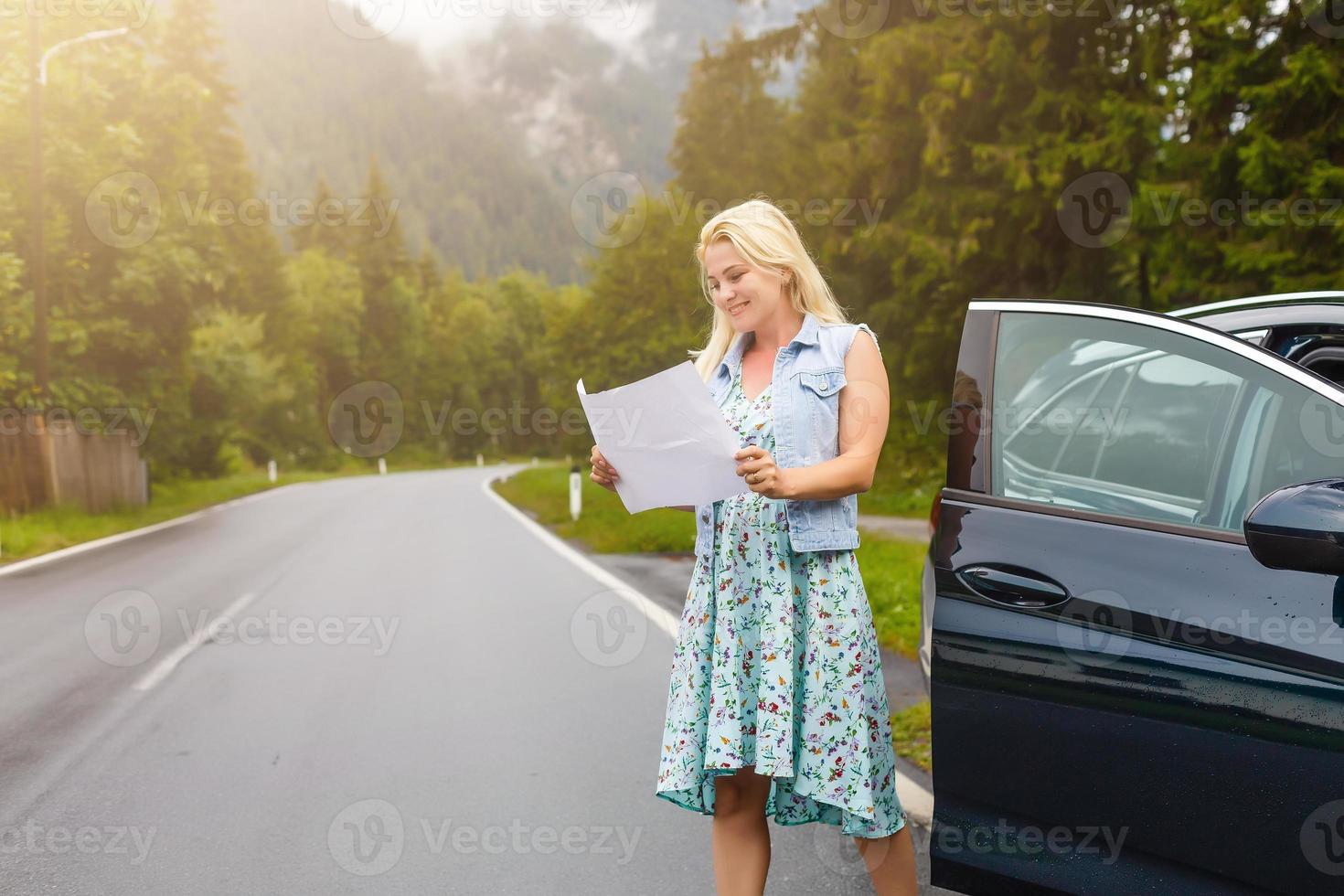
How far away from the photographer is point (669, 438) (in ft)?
8.45

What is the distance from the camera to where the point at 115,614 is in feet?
27.9

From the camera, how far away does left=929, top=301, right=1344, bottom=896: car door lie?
7.13ft

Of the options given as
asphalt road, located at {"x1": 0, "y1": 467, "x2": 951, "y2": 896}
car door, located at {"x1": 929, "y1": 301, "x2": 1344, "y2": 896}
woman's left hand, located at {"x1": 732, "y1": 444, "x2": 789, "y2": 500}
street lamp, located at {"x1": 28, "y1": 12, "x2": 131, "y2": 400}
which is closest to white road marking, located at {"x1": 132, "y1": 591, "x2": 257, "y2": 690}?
asphalt road, located at {"x1": 0, "y1": 467, "x2": 951, "y2": 896}

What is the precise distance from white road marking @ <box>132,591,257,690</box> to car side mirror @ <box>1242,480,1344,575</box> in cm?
→ 581

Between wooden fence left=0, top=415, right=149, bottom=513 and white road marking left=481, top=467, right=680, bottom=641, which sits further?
wooden fence left=0, top=415, right=149, bottom=513

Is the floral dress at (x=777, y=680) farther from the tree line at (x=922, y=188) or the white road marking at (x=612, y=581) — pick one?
the white road marking at (x=612, y=581)

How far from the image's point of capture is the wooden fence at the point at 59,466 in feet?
55.8

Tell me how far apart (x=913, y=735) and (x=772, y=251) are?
2.93 meters

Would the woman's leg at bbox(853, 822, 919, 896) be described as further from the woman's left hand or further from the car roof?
the car roof

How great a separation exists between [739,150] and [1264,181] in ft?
96.2

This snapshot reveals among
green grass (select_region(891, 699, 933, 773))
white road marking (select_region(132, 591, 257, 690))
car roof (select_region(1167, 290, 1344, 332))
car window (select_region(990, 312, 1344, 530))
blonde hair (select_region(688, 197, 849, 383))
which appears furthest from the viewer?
white road marking (select_region(132, 591, 257, 690))

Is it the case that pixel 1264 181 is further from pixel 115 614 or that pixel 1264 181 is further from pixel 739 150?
pixel 739 150

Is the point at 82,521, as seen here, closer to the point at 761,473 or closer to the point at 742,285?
the point at 742,285

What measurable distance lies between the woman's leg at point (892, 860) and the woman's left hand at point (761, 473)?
94 centimetres
